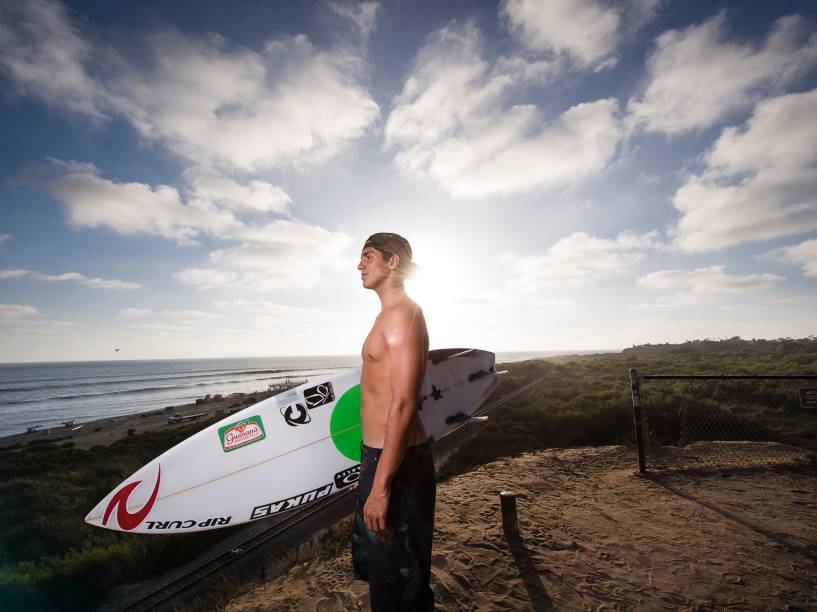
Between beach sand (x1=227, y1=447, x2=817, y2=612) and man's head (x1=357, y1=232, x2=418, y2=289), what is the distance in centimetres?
319

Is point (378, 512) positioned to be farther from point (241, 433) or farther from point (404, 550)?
point (241, 433)

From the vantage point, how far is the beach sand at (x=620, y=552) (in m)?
3.29

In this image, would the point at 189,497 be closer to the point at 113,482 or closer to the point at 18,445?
the point at 113,482

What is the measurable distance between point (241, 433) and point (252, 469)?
1.58 ft

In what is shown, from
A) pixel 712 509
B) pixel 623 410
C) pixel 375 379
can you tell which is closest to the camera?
pixel 375 379

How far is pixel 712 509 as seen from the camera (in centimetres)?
488

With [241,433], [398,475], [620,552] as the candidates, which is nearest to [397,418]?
[398,475]

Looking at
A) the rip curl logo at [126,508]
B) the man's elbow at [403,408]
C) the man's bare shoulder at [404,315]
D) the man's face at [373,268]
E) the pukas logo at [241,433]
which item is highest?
the man's face at [373,268]

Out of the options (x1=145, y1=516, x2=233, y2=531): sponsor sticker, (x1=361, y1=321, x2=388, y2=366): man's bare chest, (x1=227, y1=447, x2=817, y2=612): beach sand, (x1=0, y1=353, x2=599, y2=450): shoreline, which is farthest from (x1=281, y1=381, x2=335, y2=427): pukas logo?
(x1=0, y1=353, x2=599, y2=450): shoreline

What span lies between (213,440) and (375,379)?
3.88m

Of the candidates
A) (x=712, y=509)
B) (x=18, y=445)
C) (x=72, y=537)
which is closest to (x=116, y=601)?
(x=72, y=537)

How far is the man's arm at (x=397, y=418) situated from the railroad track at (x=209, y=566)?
7.10m

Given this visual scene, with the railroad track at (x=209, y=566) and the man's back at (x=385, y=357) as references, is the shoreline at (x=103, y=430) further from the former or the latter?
the man's back at (x=385, y=357)

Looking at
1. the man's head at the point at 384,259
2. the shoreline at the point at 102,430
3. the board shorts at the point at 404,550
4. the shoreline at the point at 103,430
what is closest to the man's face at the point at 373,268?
the man's head at the point at 384,259
